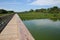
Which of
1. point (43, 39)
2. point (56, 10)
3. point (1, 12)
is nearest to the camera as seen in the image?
point (43, 39)

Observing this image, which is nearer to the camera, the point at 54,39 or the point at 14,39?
the point at 14,39

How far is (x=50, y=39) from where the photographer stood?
35.7 ft

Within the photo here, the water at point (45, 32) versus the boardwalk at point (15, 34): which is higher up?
the boardwalk at point (15, 34)

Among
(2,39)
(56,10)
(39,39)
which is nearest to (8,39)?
(2,39)

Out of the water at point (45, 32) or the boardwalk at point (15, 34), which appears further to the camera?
the water at point (45, 32)

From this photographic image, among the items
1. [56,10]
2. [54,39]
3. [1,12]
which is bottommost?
[56,10]

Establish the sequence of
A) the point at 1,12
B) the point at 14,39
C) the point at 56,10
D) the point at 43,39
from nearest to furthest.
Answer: the point at 14,39 < the point at 43,39 < the point at 1,12 < the point at 56,10

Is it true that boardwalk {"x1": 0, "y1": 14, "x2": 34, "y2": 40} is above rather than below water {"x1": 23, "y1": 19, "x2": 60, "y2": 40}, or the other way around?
above

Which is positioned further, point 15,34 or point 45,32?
point 45,32

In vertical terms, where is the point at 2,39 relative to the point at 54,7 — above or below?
above

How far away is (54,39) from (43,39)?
2.86ft

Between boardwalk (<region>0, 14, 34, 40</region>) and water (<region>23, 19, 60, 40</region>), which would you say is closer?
boardwalk (<region>0, 14, 34, 40</region>)

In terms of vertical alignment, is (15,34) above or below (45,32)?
above

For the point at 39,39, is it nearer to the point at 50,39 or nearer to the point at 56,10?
the point at 50,39
